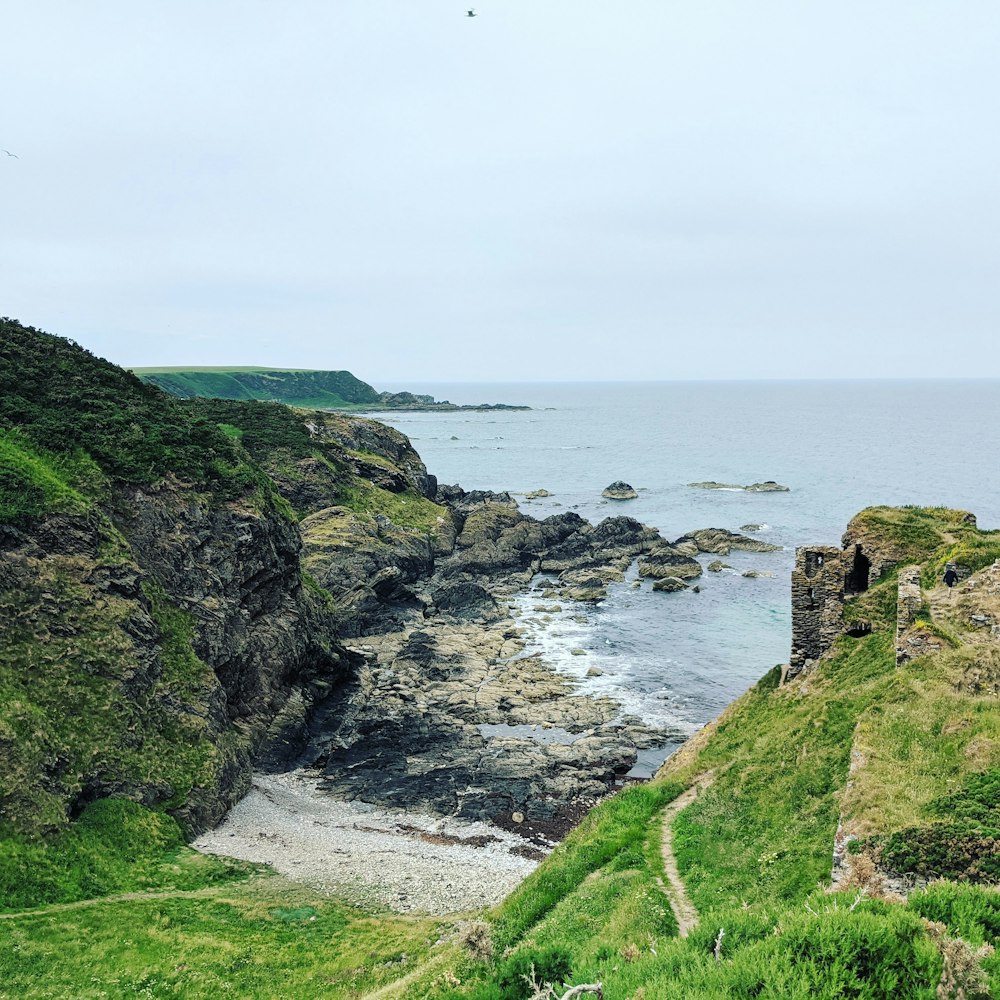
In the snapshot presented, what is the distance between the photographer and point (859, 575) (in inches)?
1244

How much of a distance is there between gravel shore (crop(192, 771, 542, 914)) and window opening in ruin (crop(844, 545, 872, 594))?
61.4 ft

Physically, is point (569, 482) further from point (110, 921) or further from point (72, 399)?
point (110, 921)

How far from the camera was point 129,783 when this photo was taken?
117 feet

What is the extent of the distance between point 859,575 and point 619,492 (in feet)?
349

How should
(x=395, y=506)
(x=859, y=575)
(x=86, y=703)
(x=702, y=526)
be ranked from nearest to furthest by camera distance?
1. (x=859, y=575)
2. (x=86, y=703)
3. (x=395, y=506)
4. (x=702, y=526)

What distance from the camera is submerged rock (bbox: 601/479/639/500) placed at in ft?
447

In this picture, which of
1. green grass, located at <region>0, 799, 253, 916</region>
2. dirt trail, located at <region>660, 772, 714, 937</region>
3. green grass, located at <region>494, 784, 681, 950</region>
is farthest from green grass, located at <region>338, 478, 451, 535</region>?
dirt trail, located at <region>660, 772, 714, 937</region>

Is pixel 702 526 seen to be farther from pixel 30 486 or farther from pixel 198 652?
pixel 30 486

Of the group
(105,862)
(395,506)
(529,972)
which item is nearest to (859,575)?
(529,972)

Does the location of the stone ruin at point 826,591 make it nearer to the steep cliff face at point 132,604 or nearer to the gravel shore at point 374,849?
the gravel shore at point 374,849

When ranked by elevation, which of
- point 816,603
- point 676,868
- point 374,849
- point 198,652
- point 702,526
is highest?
point 816,603

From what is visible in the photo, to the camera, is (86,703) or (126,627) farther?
(126,627)

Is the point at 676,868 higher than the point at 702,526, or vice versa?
the point at 702,526

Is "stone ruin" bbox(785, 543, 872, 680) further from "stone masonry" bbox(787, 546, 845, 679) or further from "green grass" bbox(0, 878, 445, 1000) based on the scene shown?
"green grass" bbox(0, 878, 445, 1000)
